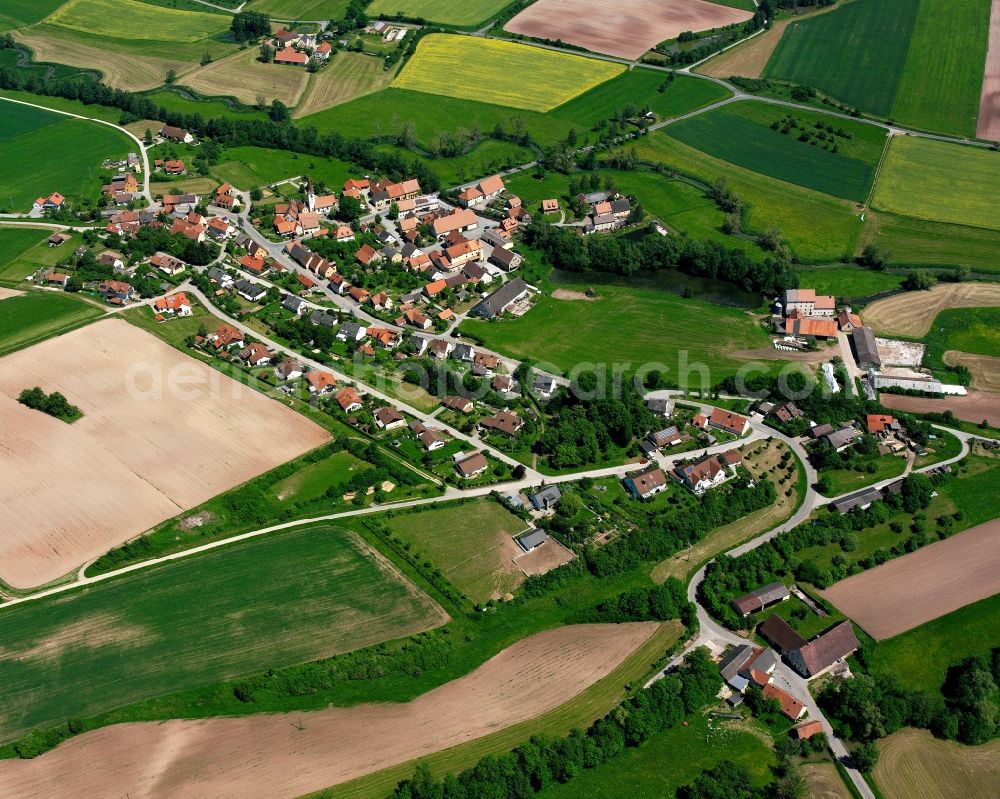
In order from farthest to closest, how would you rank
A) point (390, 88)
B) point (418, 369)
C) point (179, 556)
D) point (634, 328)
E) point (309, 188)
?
point (390, 88) → point (309, 188) → point (634, 328) → point (418, 369) → point (179, 556)

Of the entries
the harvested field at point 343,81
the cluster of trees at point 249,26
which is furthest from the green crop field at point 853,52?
the cluster of trees at point 249,26

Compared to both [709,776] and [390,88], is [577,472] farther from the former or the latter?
[390,88]

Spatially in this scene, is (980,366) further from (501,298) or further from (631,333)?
(501,298)

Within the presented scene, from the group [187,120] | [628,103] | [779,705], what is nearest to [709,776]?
[779,705]

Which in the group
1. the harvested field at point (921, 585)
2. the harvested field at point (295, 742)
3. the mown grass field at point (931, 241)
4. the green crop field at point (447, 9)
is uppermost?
the green crop field at point (447, 9)

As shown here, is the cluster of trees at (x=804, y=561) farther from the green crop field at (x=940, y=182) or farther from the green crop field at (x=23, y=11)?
the green crop field at (x=23, y=11)

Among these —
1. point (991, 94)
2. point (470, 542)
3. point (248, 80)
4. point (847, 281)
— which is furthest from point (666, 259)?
point (248, 80)

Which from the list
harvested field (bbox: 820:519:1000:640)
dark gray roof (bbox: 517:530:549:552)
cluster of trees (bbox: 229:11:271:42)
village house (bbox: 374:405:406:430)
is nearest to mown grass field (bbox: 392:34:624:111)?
cluster of trees (bbox: 229:11:271:42)

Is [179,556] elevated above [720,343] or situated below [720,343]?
below
